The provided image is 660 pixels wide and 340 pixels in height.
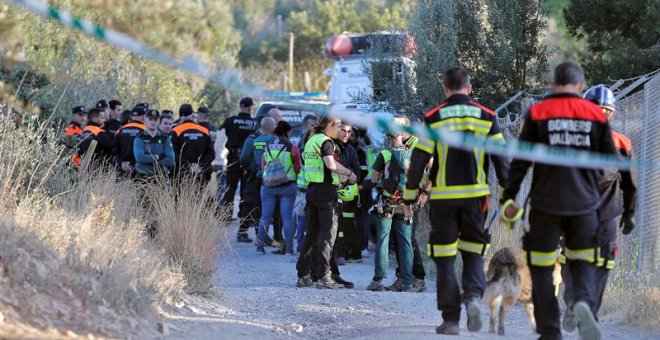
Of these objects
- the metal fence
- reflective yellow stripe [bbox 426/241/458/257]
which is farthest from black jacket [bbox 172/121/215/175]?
reflective yellow stripe [bbox 426/241/458/257]

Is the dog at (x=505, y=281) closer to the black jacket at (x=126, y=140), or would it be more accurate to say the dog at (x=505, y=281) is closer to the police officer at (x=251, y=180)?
the black jacket at (x=126, y=140)

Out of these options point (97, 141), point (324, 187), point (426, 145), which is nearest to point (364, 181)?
point (324, 187)

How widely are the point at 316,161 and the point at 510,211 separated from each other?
185 inches

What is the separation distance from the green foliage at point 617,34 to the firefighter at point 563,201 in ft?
24.7

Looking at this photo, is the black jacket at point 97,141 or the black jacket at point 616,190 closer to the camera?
the black jacket at point 616,190

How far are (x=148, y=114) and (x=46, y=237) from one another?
7.24m

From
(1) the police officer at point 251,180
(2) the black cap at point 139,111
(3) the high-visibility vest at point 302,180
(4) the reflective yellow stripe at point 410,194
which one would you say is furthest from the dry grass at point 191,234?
(1) the police officer at point 251,180

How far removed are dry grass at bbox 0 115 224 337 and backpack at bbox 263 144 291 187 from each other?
358cm

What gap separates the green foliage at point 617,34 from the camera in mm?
15617

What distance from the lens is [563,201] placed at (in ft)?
26.9

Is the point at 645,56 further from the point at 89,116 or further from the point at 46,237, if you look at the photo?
the point at 46,237

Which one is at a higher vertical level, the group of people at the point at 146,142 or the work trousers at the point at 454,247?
the group of people at the point at 146,142

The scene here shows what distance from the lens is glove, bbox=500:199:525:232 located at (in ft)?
27.8

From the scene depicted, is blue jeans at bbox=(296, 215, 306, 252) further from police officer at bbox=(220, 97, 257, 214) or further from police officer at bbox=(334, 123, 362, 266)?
police officer at bbox=(220, 97, 257, 214)
